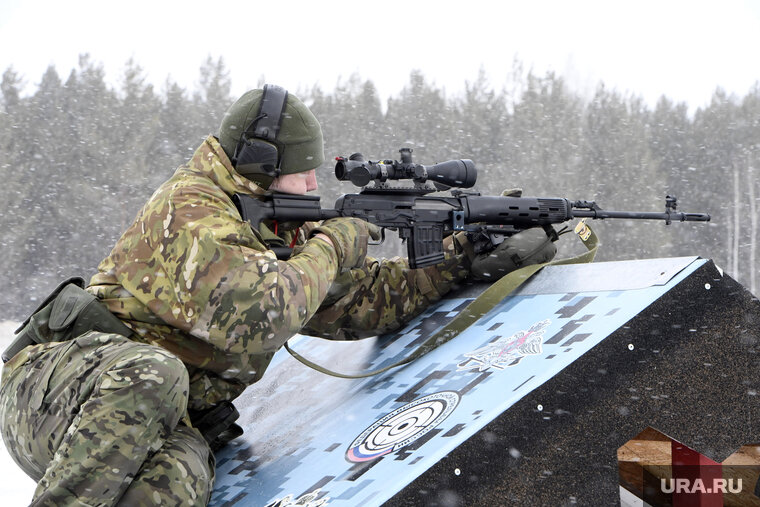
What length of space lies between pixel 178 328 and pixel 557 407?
Answer: 123cm

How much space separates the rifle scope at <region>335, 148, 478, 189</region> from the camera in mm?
3102

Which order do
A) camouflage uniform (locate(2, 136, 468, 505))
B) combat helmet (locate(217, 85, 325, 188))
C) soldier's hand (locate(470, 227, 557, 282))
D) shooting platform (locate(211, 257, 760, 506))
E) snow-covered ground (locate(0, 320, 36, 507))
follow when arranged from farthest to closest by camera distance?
snow-covered ground (locate(0, 320, 36, 507)) → soldier's hand (locate(470, 227, 557, 282)) → combat helmet (locate(217, 85, 325, 188)) → camouflage uniform (locate(2, 136, 468, 505)) → shooting platform (locate(211, 257, 760, 506))

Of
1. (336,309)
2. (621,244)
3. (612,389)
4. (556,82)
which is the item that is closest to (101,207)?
(621,244)

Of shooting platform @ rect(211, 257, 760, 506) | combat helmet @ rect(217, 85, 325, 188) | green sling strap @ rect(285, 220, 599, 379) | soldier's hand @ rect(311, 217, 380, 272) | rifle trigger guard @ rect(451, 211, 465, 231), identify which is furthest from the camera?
rifle trigger guard @ rect(451, 211, 465, 231)

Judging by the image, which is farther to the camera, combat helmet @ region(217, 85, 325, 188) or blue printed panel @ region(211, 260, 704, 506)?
combat helmet @ region(217, 85, 325, 188)

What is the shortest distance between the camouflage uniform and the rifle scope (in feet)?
1.24

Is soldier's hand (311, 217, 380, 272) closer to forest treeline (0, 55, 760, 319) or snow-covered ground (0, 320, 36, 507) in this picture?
snow-covered ground (0, 320, 36, 507)

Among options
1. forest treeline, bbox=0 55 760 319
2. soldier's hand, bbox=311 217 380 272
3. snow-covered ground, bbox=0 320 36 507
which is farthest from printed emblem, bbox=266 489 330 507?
forest treeline, bbox=0 55 760 319

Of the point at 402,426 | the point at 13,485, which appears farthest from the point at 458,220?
the point at 13,485

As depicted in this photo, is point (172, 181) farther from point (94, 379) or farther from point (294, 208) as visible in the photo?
point (94, 379)

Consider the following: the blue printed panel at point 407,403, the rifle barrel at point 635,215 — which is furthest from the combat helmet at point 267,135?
the rifle barrel at point 635,215

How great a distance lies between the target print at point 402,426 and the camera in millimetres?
2346

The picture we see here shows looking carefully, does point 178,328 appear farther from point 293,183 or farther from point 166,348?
point 293,183

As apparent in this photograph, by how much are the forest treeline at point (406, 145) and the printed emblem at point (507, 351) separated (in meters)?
14.0
